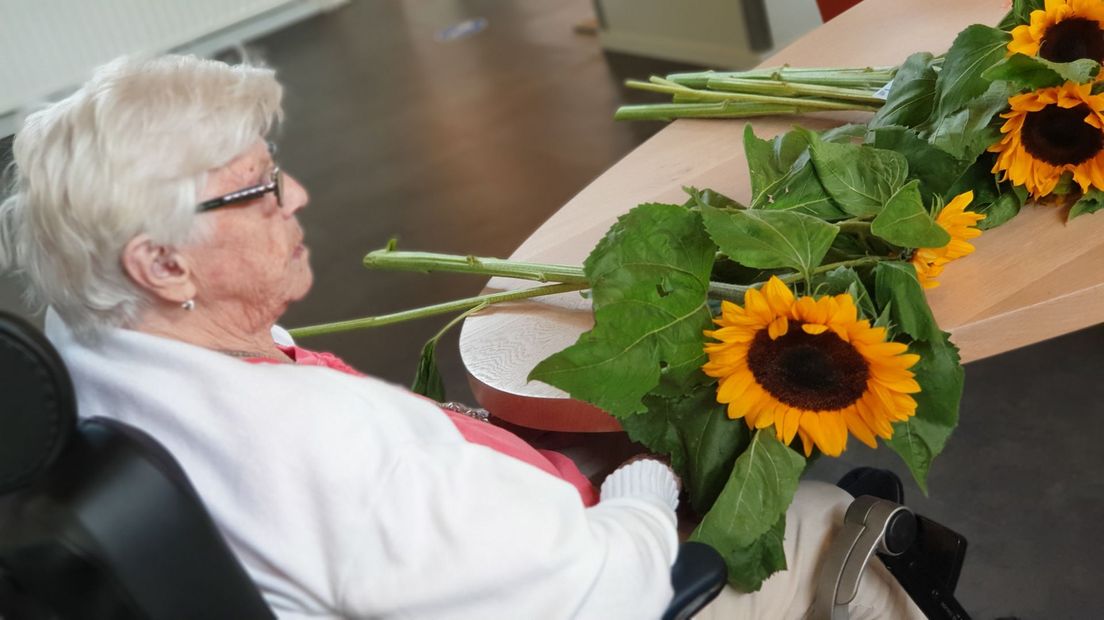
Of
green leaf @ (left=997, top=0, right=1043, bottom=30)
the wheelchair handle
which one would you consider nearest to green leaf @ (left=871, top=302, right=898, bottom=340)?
the wheelchair handle

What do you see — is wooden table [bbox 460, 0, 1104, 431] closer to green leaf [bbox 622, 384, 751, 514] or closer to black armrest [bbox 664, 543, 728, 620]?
green leaf [bbox 622, 384, 751, 514]

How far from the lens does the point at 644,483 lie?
1.29 meters

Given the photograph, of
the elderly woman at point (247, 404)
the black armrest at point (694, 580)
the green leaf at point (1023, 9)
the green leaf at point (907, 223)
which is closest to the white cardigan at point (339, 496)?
the elderly woman at point (247, 404)

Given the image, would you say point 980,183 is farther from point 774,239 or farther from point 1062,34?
point 774,239

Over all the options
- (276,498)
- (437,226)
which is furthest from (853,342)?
(437,226)

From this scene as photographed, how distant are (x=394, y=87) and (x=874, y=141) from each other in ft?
15.5

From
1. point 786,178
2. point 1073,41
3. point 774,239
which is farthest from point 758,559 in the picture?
point 1073,41

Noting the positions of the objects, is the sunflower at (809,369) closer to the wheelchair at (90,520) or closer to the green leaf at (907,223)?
the green leaf at (907,223)

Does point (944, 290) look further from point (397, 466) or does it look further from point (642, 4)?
point (642, 4)

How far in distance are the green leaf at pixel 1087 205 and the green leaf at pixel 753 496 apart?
494 mm

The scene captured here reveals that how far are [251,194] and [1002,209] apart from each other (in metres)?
0.89

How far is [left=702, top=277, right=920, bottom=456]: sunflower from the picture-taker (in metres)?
1.16

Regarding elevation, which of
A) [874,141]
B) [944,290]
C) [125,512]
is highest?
[125,512]

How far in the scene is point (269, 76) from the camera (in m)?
1.23
